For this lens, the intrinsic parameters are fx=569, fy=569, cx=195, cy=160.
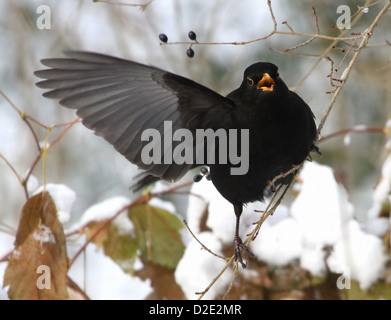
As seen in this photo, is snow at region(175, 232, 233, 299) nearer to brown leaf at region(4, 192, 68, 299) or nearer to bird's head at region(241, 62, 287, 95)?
brown leaf at region(4, 192, 68, 299)

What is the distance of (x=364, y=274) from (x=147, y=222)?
1266 millimetres

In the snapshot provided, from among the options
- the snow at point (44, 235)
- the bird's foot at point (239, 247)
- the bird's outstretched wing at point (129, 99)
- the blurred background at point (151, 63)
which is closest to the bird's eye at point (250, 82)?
the bird's outstretched wing at point (129, 99)

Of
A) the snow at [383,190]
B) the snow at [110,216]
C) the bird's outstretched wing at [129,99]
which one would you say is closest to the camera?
the bird's outstretched wing at [129,99]

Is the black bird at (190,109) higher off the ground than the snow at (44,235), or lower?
higher

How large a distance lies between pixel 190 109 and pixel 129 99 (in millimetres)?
298

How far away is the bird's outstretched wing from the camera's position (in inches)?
99.5

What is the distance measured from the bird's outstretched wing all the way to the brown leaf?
50 cm

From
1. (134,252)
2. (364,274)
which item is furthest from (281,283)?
(134,252)

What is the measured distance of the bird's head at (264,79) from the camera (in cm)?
256

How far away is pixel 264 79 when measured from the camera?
2.56m

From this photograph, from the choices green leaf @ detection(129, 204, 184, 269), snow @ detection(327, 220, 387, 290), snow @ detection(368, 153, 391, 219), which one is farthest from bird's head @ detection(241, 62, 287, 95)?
green leaf @ detection(129, 204, 184, 269)

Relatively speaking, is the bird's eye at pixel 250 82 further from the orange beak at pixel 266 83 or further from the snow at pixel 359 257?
the snow at pixel 359 257

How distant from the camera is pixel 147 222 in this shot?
134 inches

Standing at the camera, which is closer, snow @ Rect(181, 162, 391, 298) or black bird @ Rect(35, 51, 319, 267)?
black bird @ Rect(35, 51, 319, 267)
